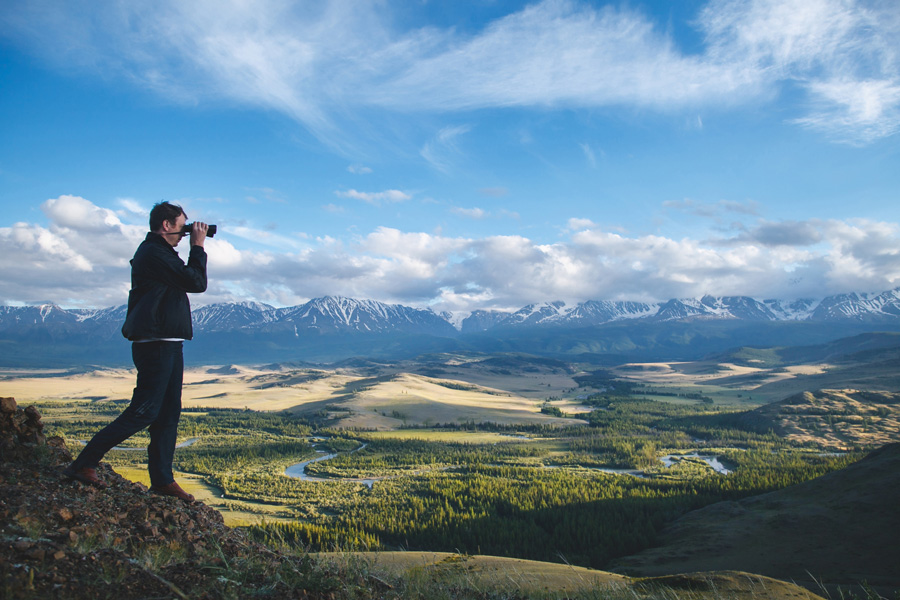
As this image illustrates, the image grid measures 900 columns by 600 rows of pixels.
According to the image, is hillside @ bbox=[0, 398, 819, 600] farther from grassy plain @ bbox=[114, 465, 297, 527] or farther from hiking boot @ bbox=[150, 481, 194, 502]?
grassy plain @ bbox=[114, 465, 297, 527]

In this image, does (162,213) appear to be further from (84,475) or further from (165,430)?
(84,475)

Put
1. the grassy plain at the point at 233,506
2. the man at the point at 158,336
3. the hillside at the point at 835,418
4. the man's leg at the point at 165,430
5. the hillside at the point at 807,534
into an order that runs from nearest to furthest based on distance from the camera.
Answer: the man at the point at 158,336, the man's leg at the point at 165,430, the hillside at the point at 807,534, the grassy plain at the point at 233,506, the hillside at the point at 835,418

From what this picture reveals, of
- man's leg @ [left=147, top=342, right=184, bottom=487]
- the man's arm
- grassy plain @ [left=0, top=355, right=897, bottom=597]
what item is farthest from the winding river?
the man's arm

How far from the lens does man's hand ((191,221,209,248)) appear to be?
23.1 ft

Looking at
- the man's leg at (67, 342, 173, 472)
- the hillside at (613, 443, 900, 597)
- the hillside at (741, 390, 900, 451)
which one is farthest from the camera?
the hillside at (741, 390, 900, 451)

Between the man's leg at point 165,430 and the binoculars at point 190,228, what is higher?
the binoculars at point 190,228

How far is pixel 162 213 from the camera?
712 cm

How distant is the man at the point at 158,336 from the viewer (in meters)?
6.25

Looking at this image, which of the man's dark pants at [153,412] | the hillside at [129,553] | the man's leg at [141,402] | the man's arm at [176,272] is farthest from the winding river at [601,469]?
the man's arm at [176,272]

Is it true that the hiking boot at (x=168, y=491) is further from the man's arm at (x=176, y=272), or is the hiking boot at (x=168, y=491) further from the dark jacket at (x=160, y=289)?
the man's arm at (x=176, y=272)

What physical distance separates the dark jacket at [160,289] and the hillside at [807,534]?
27198 mm

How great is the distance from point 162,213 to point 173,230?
0.28 meters

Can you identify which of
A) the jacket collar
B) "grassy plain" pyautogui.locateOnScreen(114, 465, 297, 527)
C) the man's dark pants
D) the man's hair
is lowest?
"grassy plain" pyautogui.locateOnScreen(114, 465, 297, 527)

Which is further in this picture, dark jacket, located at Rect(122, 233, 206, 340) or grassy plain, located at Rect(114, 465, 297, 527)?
grassy plain, located at Rect(114, 465, 297, 527)
